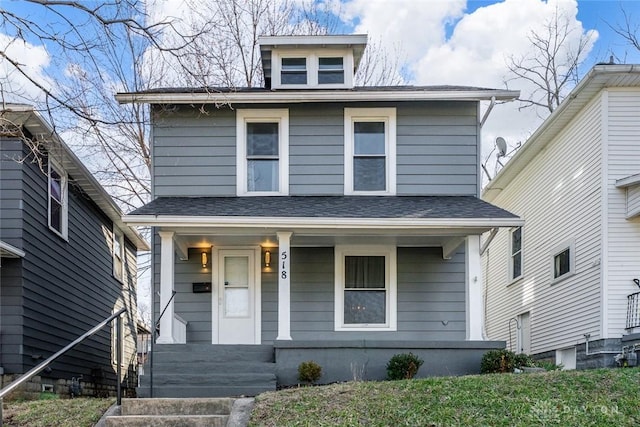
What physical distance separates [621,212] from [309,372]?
5789 millimetres

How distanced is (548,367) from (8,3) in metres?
9.17

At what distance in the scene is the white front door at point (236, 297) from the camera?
10016 mm

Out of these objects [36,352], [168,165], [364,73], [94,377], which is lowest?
[94,377]

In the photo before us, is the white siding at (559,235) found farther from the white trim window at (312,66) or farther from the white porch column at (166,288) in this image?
the white porch column at (166,288)

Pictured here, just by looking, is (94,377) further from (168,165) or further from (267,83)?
(267,83)

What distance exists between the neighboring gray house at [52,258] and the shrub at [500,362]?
6.22 m

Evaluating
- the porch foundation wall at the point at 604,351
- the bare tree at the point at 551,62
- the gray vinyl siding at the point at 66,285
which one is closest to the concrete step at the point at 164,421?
the gray vinyl siding at the point at 66,285

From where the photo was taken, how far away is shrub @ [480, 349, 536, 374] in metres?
8.36

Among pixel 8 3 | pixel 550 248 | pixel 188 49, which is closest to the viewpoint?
pixel 8 3

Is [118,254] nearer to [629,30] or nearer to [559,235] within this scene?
[559,235]

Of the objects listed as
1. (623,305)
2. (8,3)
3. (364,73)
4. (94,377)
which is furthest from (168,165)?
(364,73)

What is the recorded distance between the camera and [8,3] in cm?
714

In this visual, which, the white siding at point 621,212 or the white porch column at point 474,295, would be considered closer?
the white porch column at point 474,295

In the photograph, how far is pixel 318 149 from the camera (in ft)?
34.1
